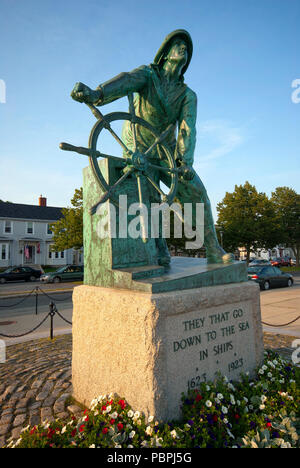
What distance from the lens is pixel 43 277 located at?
21766 millimetres

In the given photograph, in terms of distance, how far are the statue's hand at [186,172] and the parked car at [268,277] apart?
12.7 metres

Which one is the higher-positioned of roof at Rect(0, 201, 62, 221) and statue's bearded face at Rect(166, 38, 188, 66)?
roof at Rect(0, 201, 62, 221)

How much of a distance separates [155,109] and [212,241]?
187 centimetres

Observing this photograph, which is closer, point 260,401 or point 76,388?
point 260,401

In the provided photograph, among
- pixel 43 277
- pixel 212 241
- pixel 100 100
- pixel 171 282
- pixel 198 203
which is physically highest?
pixel 100 100

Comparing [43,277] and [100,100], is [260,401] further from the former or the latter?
[43,277]

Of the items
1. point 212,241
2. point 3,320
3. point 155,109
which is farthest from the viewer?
point 3,320

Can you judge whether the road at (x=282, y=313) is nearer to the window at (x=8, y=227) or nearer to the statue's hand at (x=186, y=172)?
Result: the statue's hand at (x=186, y=172)

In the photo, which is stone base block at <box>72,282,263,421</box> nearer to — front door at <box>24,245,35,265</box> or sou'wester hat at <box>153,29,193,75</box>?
sou'wester hat at <box>153,29,193,75</box>

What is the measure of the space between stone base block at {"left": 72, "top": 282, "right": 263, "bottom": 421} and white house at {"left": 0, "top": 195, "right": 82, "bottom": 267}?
3338 centimetres

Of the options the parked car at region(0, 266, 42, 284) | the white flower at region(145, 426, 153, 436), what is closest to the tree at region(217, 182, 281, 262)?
the parked car at region(0, 266, 42, 284)

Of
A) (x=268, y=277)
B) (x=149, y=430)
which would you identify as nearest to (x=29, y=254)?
(x=268, y=277)

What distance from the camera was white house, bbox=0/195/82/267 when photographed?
115 feet

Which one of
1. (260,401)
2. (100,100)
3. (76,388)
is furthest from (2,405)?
(100,100)
